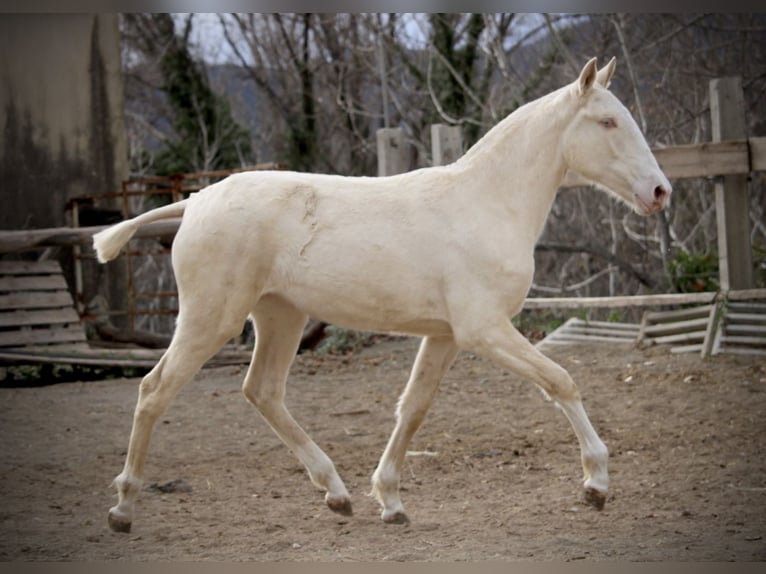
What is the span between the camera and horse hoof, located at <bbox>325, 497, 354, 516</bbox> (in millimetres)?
4211

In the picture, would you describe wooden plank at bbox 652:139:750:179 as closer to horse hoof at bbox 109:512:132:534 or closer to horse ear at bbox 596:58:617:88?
horse ear at bbox 596:58:617:88

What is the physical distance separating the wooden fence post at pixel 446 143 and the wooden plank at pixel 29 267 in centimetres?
359

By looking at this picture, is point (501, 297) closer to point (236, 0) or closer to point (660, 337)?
point (236, 0)

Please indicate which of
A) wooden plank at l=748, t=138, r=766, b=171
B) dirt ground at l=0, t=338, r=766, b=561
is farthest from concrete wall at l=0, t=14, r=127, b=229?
wooden plank at l=748, t=138, r=766, b=171

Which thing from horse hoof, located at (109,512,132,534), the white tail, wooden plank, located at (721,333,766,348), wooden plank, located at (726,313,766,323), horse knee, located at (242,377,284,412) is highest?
the white tail

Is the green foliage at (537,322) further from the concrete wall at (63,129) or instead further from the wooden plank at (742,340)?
the concrete wall at (63,129)

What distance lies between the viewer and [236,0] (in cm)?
392

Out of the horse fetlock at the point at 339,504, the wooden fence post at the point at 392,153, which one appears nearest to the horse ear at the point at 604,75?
the horse fetlock at the point at 339,504

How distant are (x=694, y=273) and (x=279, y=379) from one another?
4.65 m

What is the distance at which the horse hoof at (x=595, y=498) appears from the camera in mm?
3717

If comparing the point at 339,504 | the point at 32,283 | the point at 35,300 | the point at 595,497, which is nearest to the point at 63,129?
the point at 32,283

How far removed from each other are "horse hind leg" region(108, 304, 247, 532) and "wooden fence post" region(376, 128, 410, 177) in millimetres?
4085

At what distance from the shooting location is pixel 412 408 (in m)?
4.26

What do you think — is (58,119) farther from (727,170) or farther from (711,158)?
(727,170)
